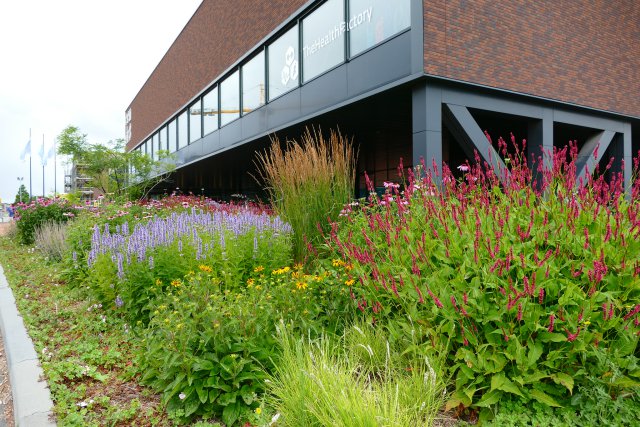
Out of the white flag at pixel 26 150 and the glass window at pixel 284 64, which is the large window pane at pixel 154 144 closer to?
the glass window at pixel 284 64

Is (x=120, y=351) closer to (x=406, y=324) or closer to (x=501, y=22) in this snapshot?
(x=406, y=324)

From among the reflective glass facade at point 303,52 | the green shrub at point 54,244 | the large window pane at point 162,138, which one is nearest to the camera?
the green shrub at point 54,244

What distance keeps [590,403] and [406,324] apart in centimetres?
92

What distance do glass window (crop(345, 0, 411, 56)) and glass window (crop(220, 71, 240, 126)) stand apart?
6.47 m

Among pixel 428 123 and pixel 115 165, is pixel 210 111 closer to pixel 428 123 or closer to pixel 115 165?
pixel 115 165

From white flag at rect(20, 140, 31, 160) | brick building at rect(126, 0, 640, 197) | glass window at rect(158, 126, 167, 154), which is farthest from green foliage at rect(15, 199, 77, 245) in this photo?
white flag at rect(20, 140, 31, 160)

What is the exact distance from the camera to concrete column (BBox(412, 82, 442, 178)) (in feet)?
24.1

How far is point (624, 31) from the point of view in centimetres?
1138

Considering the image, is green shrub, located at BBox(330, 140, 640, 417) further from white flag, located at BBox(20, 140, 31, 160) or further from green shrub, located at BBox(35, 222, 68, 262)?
white flag, located at BBox(20, 140, 31, 160)

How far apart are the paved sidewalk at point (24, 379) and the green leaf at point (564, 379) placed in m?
2.69

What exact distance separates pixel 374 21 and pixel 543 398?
7861mm

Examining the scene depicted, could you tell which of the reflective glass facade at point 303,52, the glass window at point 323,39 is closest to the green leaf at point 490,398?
the reflective glass facade at point 303,52

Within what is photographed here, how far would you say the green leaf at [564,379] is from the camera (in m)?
2.00

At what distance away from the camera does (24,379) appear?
3.13 metres
